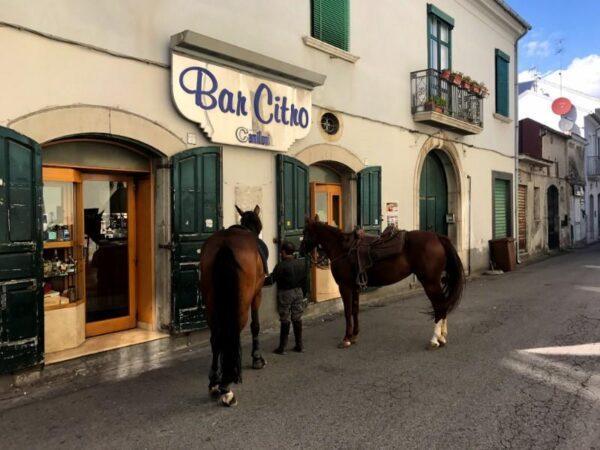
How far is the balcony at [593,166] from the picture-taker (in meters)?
27.8

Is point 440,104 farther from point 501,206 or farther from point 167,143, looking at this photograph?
point 167,143

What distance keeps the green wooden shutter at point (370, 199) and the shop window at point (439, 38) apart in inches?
158

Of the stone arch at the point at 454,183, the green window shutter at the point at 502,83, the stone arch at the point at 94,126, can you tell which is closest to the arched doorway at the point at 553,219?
the green window shutter at the point at 502,83

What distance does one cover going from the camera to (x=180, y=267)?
615 cm

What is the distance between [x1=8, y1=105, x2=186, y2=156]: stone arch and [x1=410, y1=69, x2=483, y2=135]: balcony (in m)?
6.61

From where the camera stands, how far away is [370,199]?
31.4ft

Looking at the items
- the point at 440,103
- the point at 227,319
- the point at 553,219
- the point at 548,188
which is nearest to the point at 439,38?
the point at 440,103

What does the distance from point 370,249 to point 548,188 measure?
17123mm

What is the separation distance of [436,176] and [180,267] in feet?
28.3

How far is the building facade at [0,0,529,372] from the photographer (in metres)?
4.82

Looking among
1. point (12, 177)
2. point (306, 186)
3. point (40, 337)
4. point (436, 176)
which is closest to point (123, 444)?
point (40, 337)

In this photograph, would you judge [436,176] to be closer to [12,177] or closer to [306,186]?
[306,186]

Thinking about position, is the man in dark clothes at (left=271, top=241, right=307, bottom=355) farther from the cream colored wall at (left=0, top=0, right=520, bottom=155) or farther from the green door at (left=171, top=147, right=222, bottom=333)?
the cream colored wall at (left=0, top=0, right=520, bottom=155)

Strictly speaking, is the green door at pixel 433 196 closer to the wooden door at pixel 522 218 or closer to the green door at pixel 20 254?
the wooden door at pixel 522 218
